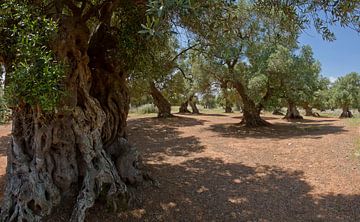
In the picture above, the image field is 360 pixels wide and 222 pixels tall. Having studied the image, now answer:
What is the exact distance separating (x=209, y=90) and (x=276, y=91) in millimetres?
3589

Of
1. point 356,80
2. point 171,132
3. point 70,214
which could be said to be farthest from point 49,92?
point 356,80

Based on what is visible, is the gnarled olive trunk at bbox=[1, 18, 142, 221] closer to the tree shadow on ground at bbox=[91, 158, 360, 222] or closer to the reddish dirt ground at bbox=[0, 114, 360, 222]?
the reddish dirt ground at bbox=[0, 114, 360, 222]

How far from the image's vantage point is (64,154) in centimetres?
448

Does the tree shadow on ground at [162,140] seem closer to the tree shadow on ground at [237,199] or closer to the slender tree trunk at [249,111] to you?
the tree shadow on ground at [237,199]

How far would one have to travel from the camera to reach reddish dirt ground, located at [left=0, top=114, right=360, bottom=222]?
15.2 ft

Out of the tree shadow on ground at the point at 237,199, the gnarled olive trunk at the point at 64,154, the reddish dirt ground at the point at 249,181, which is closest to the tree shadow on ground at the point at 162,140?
the reddish dirt ground at the point at 249,181

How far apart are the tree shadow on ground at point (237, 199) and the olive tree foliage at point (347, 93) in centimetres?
2469

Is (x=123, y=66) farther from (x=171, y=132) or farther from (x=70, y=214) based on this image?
(x=171, y=132)

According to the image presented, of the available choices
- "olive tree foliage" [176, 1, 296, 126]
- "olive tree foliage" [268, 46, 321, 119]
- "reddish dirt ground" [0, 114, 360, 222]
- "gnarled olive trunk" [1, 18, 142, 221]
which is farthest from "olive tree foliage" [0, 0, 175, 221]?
"olive tree foliage" [268, 46, 321, 119]

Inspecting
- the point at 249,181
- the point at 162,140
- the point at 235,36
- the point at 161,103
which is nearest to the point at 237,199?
the point at 249,181

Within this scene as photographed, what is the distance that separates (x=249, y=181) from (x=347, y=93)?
2597cm

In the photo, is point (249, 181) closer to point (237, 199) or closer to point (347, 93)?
point (237, 199)

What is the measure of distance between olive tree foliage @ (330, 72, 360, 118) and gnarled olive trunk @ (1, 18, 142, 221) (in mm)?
28154

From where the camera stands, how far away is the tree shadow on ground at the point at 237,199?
4.54 meters
